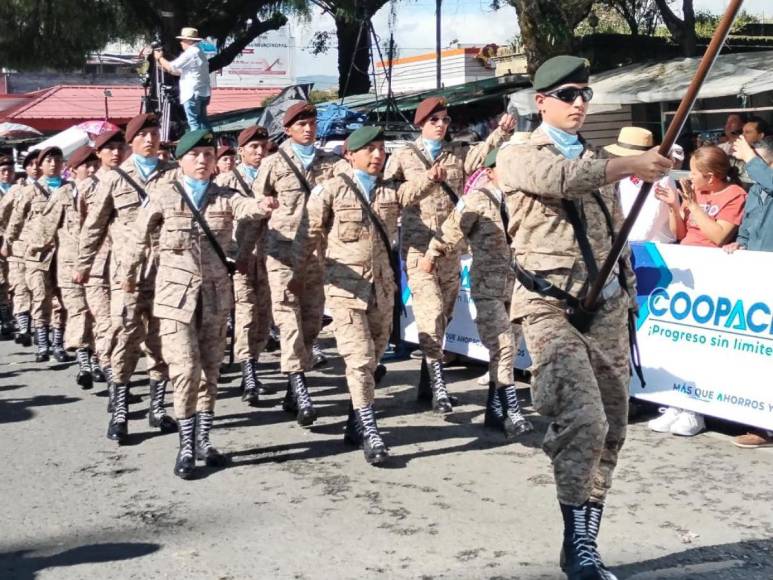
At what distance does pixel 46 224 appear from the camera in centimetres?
1160

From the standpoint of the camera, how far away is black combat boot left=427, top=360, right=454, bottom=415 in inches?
328

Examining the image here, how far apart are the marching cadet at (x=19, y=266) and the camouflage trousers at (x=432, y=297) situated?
20.6 ft

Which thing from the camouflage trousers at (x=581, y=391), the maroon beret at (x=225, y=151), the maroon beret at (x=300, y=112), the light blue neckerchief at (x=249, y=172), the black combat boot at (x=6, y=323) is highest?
the maroon beret at (x=300, y=112)

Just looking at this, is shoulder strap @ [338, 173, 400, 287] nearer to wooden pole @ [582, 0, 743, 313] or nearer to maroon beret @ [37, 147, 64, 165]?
wooden pole @ [582, 0, 743, 313]

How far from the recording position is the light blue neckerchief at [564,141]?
4.68 meters

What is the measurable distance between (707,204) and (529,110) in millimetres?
6743

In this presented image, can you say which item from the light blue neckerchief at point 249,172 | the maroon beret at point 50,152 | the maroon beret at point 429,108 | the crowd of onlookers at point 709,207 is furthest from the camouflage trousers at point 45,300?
the crowd of onlookers at point 709,207

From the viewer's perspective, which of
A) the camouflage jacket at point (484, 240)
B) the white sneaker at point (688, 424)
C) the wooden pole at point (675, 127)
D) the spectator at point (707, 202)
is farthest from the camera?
the spectator at point (707, 202)

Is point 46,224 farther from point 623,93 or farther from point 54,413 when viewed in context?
point 623,93

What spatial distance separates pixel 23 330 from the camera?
13.5 m

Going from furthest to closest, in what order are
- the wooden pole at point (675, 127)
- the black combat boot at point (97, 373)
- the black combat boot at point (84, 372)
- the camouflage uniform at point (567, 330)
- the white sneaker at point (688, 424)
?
the black combat boot at point (97, 373) < the black combat boot at point (84, 372) < the white sneaker at point (688, 424) < the camouflage uniform at point (567, 330) < the wooden pole at point (675, 127)

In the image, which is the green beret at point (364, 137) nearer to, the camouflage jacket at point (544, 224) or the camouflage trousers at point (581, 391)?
the camouflage jacket at point (544, 224)

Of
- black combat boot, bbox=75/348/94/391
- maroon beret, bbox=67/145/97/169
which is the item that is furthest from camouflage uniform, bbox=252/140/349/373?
black combat boot, bbox=75/348/94/391

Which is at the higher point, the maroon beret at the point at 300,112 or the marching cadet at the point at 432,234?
the maroon beret at the point at 300,112
